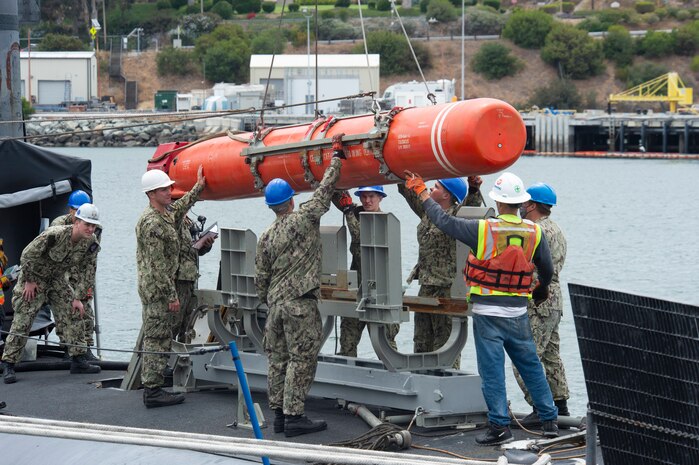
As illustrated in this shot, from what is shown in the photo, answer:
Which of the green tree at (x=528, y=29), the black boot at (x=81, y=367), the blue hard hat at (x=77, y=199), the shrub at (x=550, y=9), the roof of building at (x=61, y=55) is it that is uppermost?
the shrub at (x=550, y=9)

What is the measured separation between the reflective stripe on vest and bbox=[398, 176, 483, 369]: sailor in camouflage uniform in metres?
1.85

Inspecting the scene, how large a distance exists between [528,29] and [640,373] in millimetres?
96838

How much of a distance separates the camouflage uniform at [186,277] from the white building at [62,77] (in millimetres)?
84989

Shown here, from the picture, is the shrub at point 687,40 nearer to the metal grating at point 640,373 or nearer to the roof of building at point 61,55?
the roof of building at point 61,55

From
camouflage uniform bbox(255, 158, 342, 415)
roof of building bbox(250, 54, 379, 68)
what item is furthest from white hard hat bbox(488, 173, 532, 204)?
roof of building bbox(250, 54, 379, 68)

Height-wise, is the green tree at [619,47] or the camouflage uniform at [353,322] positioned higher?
the green tree at [619,47]

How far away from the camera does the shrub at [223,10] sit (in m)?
114

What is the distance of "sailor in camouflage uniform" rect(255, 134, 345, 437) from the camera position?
31.1ft

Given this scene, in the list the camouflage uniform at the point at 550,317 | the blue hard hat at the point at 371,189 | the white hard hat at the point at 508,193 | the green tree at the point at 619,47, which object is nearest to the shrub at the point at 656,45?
the green tree at the point at 619,47

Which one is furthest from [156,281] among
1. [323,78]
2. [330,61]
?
[330,61]

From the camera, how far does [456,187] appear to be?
35.2 feet

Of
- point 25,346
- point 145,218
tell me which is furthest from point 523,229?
point 25,346

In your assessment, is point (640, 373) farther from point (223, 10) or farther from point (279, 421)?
point (223, 10)

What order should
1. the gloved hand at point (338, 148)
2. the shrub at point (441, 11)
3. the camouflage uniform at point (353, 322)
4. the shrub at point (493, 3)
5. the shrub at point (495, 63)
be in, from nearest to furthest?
the gloved hand at point (338, 148), the camouflage uniform at point (353, 322), the shrub at point (495, 63), the shrub at point (441, 11), the shrub at point (493, 3)
